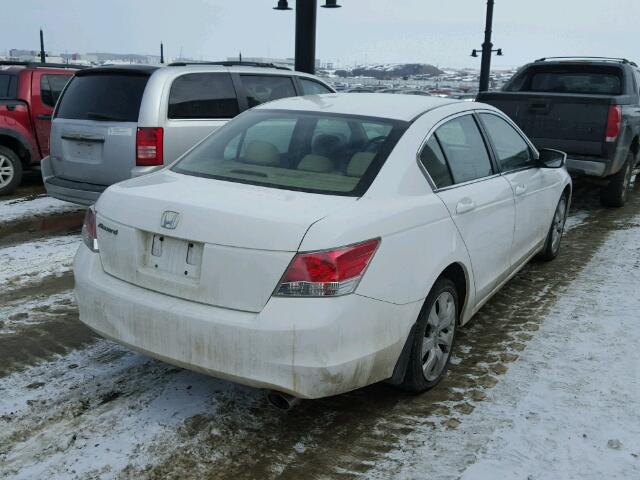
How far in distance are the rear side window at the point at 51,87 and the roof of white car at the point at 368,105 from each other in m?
6.44

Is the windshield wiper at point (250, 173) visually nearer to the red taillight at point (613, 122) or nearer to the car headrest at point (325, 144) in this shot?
the car headrest at point (325, 144)

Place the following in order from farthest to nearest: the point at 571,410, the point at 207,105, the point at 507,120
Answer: the point at 207,105
the point at 507,120
the point at 571,410

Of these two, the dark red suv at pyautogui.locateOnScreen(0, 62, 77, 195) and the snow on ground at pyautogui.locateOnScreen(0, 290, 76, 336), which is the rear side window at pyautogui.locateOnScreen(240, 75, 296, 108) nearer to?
the snow on ground at pyautogui.locateOnScreen(0, 290, 76, 336)

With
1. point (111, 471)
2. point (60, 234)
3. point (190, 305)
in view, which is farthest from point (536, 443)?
point (60, 234)

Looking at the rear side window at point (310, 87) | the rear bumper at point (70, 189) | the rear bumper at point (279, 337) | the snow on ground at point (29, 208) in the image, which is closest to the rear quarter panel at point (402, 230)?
the rear bumper at point (279, 337)

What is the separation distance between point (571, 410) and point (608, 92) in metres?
7.43

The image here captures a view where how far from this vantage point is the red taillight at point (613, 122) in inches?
311

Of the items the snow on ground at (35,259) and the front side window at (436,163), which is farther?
the snow on ground at (35,259)

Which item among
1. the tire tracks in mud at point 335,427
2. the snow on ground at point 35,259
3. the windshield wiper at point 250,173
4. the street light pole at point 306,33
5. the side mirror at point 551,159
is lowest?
the tire tracks in mud at point 335,427

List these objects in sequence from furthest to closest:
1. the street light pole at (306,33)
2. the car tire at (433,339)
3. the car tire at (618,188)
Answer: the street light pole at (306,33), the car tire at (618,188), the car tire at (433,339)

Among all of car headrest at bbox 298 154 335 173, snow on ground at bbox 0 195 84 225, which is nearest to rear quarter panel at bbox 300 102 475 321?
car headrest at bbox 298 154 335 173

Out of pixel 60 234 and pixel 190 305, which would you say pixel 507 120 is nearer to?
pixel 190 305

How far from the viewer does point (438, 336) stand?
12.0 feet

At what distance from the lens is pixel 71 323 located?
4.48 m
